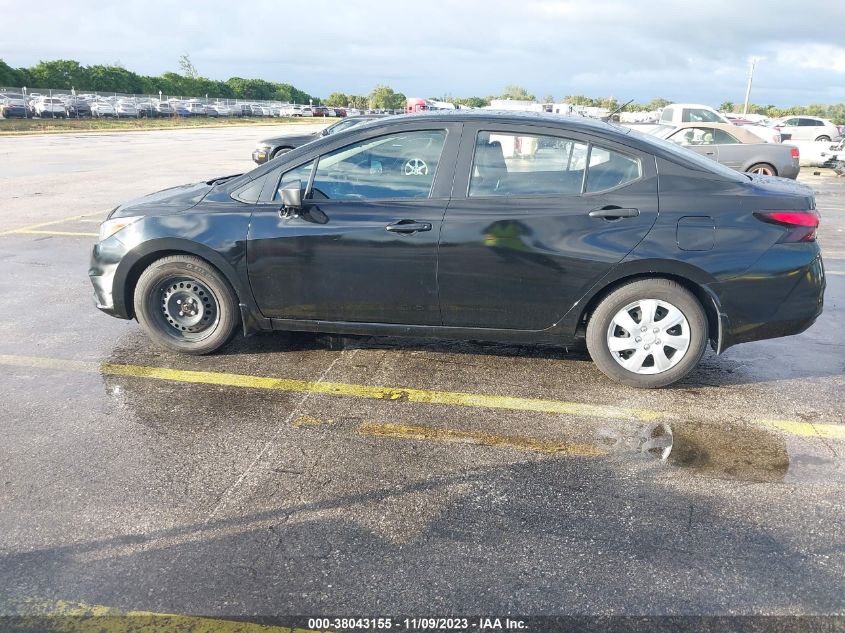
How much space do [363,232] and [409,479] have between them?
5.55ft

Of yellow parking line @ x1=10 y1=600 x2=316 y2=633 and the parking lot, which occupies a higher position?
the parking lot

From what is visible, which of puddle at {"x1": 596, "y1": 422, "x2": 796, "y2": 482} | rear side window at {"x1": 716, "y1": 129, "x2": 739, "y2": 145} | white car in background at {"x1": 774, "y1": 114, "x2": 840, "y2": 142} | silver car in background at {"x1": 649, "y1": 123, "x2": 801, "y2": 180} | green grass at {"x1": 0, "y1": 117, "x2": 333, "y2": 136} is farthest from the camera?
green grass at {"x1": 0, "y1": 117, "x2": 333, "y2": 136}

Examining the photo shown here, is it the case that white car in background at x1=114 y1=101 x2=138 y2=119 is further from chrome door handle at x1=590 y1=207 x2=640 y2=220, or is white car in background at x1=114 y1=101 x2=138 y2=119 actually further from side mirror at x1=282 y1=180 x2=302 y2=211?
chrome door handle at x1=590 y1=207 x2=640 y2=220

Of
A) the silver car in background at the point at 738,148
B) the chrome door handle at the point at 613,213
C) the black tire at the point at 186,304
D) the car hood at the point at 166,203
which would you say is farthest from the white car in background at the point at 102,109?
the chrome door handle at the point at 613,213

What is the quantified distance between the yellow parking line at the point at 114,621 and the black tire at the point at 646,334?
8.72ft

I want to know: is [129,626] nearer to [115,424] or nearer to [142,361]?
[115,424]

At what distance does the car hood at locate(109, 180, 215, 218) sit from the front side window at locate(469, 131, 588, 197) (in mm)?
1951

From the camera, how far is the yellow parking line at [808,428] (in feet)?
12.4

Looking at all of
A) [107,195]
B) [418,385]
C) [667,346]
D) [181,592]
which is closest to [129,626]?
[181,592]

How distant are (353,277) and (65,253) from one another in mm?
5151

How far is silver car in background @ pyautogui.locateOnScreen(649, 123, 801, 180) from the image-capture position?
1369 centimetres

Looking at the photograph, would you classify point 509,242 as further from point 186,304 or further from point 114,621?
point 114,621

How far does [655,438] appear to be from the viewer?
3.71 metres

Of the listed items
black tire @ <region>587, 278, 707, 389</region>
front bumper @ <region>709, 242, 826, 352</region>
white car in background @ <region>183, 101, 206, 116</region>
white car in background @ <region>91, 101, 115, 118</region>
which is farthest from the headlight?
white car in background @ <region>183, 101, 206, 116</region>
